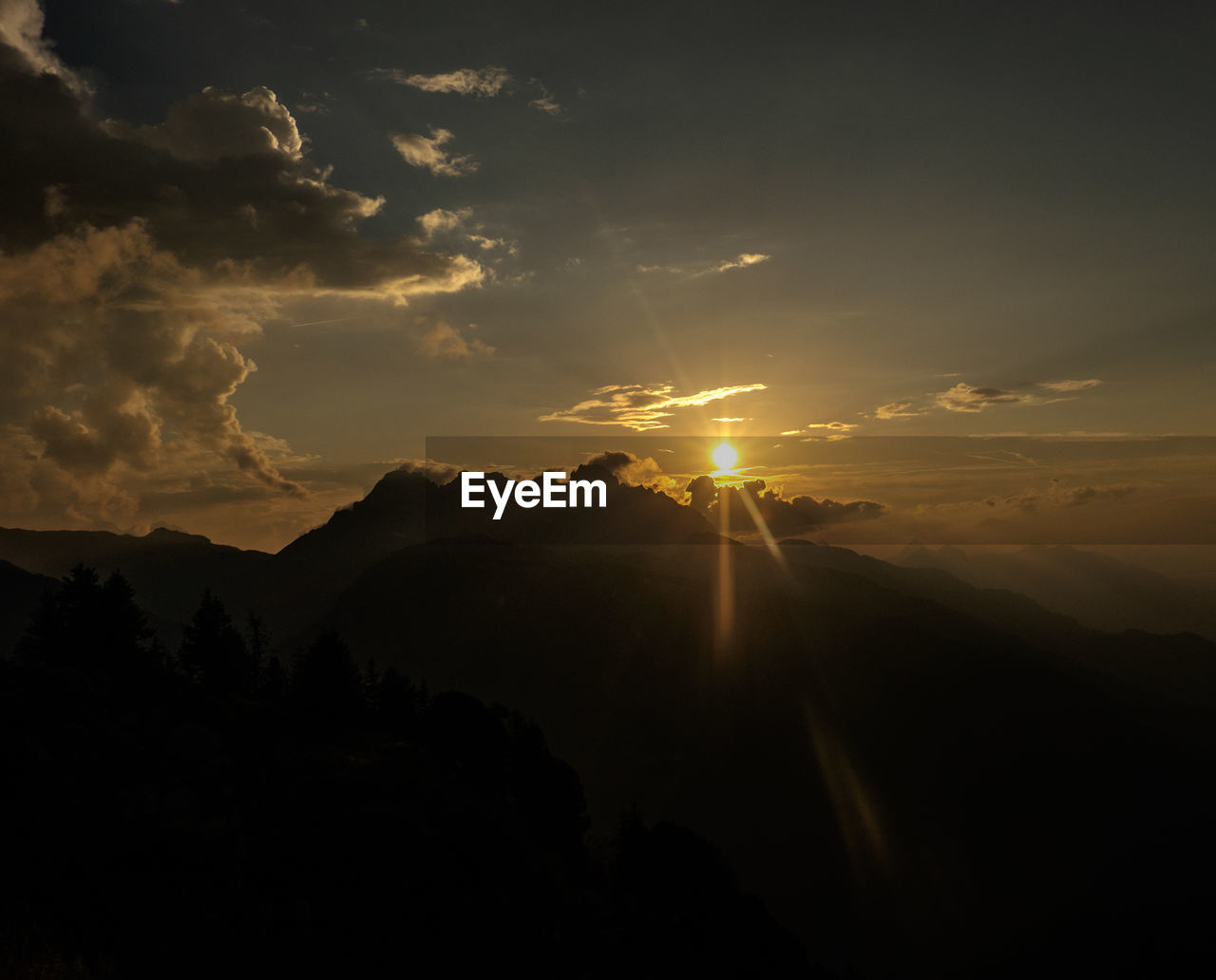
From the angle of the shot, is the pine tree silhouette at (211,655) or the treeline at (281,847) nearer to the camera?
the treeline at (281,847)

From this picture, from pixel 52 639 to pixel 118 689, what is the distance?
22.2 meters

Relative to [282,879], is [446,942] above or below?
below

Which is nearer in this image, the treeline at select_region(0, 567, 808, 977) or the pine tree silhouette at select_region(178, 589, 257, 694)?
the treeline at select_region(0, 567, 808, 977)

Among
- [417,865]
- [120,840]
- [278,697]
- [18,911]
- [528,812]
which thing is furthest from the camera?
[278,697]

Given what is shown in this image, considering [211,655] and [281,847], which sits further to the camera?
[211,655]

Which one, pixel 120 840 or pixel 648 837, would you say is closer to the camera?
pixel 120 840

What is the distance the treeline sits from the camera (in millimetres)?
32250

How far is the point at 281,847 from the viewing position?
143ft

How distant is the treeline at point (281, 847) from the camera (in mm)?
32250

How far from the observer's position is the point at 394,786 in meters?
54.4

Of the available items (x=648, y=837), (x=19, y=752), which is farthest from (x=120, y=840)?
(x=648, y=837)

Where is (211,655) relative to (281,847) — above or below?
above

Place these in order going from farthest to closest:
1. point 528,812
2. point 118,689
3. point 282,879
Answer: point 528,812
point 118,689
point 282,879

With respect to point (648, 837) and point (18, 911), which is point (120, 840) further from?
point (648, 837)
